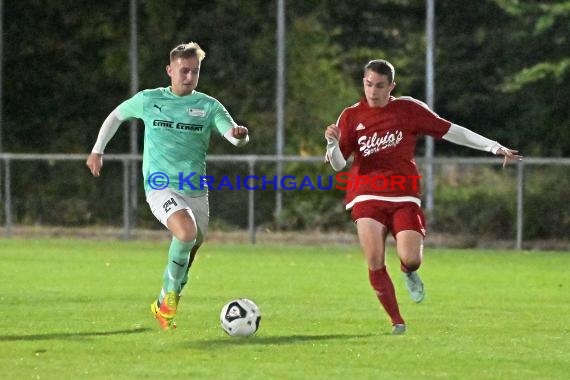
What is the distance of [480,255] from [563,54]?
14600mm

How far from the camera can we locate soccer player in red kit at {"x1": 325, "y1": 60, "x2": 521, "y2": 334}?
1232 cm

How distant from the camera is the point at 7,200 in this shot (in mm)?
26578

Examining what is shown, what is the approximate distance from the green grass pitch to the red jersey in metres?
1.05

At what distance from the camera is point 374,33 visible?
42.3m

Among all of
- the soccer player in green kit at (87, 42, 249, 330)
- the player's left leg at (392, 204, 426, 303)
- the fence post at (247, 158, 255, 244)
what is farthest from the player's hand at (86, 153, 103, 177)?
the fence post at (247, 158, 255, 244)

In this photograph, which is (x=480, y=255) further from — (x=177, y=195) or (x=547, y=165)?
(x=177, y=195)

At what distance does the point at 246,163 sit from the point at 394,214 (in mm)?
14016

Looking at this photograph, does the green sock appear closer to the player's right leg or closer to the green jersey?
the green jersey

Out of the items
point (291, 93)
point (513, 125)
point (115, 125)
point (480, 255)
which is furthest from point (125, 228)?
point (513, 125)

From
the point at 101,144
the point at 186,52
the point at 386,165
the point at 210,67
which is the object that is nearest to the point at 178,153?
the point at 101,144

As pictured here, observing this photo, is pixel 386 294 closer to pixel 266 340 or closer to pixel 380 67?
pixel 266 340

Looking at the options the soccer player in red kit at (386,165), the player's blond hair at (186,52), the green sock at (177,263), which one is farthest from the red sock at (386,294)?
the player's blond hair at (186,52)

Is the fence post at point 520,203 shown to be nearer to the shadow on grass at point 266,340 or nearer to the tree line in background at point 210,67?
the tree line in background at point 210,67

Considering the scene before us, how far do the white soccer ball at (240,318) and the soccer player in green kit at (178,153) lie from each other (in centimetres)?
56
